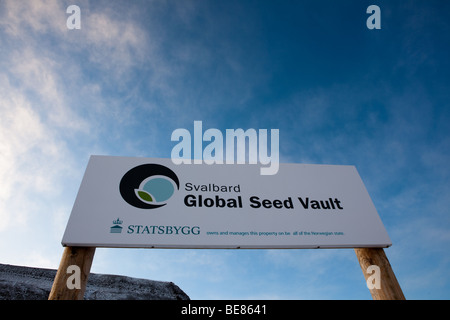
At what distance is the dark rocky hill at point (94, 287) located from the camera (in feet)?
16.3

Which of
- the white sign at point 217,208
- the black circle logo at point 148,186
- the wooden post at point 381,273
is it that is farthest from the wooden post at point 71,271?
the wooden post at point 381,273

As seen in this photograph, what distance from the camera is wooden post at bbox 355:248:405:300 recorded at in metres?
2.91

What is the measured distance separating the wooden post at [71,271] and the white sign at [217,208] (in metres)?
0.11

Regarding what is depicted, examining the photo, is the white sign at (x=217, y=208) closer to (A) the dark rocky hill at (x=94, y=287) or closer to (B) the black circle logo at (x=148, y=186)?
(B) the black circle logo at (x=148, y=186)

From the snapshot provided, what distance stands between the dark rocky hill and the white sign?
135 inches

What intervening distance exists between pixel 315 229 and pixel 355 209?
2.78ft

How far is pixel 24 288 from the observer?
5.04 m

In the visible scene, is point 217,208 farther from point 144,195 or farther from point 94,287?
point 94,287

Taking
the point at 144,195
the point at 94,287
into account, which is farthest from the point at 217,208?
the point at 94,287

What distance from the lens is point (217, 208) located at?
134 inches

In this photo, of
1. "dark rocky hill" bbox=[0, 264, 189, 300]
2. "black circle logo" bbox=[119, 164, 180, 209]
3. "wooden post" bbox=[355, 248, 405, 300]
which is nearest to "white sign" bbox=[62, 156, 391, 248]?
"black circle logo" bbox=[119, 164, 180, 209]

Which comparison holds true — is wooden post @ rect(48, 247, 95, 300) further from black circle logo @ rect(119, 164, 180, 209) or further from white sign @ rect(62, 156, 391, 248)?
black circle logo @ rect(119, 164, 180, 209)
